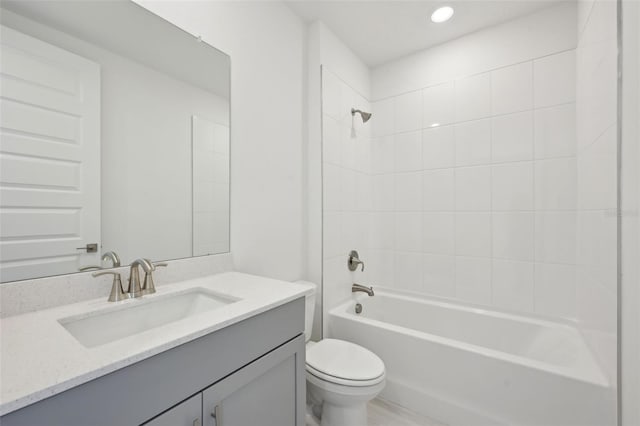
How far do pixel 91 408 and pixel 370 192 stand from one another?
2.26m

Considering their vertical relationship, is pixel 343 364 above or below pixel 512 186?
below

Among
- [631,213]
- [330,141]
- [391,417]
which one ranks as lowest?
[391,417]

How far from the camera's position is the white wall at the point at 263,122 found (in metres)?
1.43

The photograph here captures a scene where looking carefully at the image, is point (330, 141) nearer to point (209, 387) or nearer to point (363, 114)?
point (363, 114)

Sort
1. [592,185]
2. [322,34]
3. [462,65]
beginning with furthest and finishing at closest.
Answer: [462,65], [322,34], [592,185]

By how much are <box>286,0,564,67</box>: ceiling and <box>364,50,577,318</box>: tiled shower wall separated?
33 centimetres

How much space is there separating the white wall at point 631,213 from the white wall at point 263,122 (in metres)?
1.51

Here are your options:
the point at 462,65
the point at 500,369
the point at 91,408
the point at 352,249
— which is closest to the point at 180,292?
the point at 91,408

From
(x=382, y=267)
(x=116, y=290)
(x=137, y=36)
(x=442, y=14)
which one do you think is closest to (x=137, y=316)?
(x=116, y=290)

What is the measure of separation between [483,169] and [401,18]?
1.20m

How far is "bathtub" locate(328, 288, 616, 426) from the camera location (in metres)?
1.24

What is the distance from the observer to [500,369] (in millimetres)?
1383

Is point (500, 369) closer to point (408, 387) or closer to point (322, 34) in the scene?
point (408, 387)

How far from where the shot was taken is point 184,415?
700 mm
